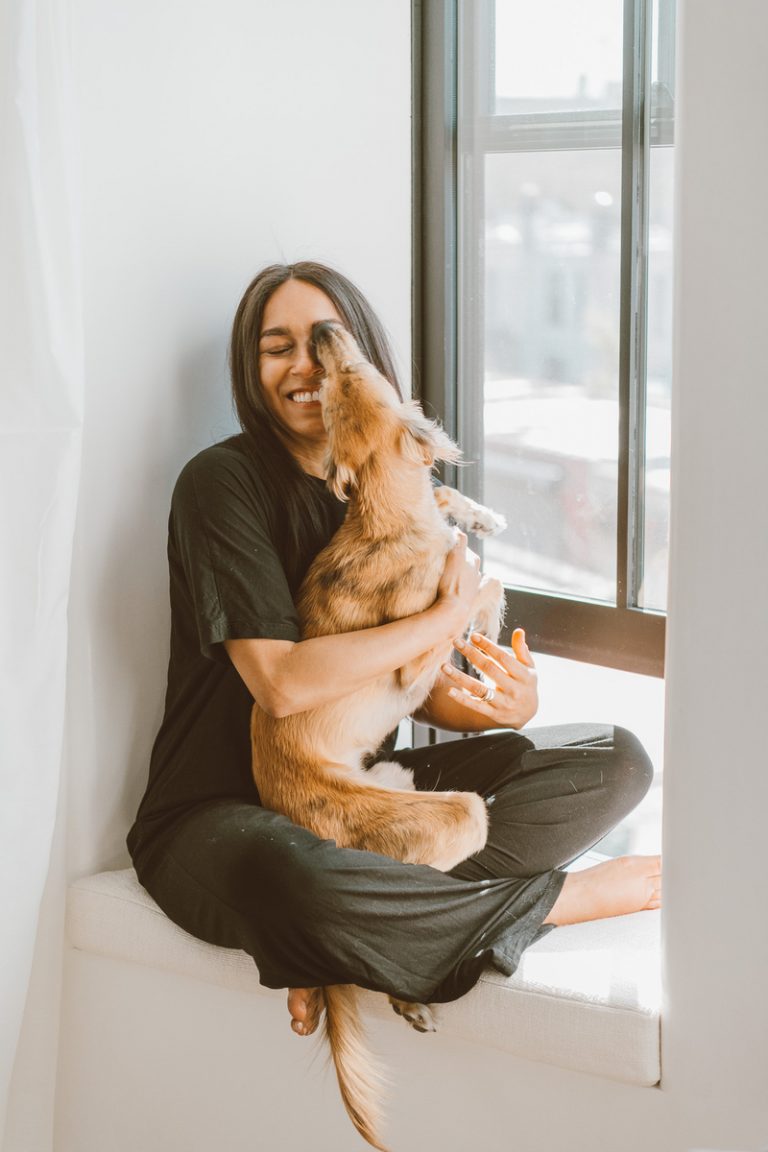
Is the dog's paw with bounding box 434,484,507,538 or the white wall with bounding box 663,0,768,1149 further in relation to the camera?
the dog's paw with bounding box 434,484,507,538

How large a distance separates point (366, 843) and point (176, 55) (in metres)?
1.21

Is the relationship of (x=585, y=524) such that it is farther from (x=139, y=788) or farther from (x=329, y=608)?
(x=139, y=788)

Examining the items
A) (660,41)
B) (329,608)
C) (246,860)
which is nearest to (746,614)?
(329,608)

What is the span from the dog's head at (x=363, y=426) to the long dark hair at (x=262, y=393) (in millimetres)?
142

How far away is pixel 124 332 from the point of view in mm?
1765

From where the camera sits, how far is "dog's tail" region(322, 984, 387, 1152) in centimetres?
146

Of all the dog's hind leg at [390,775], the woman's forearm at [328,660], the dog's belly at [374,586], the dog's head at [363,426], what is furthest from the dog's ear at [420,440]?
the dog's hind leg at [390,775]

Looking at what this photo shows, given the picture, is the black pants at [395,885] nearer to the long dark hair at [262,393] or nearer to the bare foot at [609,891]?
the bare foot at [609,891]

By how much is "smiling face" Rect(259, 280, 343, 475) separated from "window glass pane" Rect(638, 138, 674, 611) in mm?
553

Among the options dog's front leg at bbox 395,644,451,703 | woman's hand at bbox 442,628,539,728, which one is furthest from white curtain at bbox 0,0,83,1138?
woman's hand at bbox 442,628,539,728

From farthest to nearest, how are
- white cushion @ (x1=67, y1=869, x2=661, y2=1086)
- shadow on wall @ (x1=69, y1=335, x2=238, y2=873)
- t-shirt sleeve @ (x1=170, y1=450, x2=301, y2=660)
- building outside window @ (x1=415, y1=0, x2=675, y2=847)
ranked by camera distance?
building outside window @ (x1=415, y1=0, x2=675, y2=847) < shadow on wall @ (x1=69, y1=335, x2=238, y2=873) < t-shirt sleeve @ (x1=170, y1=450, x2=301, y2=660) < white cushion @ (x1=67, y1=869, x2=661, y2=1086)

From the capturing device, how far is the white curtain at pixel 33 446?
4.90ft

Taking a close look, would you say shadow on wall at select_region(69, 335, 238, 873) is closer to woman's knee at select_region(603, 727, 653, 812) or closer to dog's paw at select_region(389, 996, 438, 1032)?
dog's paw at select_region(389, 996, 438, 1032)

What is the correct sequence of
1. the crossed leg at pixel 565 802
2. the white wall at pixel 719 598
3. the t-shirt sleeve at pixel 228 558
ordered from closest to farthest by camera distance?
the white wall at pixel 719 598
the t-shirt sleeve at pixel 228 558
the crossed leg at pixel 565 802
